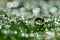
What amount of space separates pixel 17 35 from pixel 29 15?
12.4 inches

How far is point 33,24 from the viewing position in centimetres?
179

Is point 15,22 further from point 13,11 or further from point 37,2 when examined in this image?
point 37,2

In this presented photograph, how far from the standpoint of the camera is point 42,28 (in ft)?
5.73

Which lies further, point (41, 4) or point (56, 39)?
point (41, 4)

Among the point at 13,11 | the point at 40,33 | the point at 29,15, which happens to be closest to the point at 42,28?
the point at 40,33

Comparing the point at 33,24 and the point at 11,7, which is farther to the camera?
the point at 11,7

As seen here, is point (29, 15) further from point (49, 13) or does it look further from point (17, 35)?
point (17, 35)

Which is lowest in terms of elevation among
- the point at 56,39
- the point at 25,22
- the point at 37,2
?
the point at 56,39

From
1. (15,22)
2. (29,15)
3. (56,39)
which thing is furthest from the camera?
(29,15)

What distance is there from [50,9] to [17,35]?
480 mm

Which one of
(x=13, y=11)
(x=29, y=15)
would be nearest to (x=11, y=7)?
(x=13, y=11)

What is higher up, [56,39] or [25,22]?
[25,22]

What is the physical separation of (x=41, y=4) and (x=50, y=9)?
0.10 metres

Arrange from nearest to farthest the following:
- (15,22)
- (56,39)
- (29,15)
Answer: (56,39) < (15,22) < (29,15)
